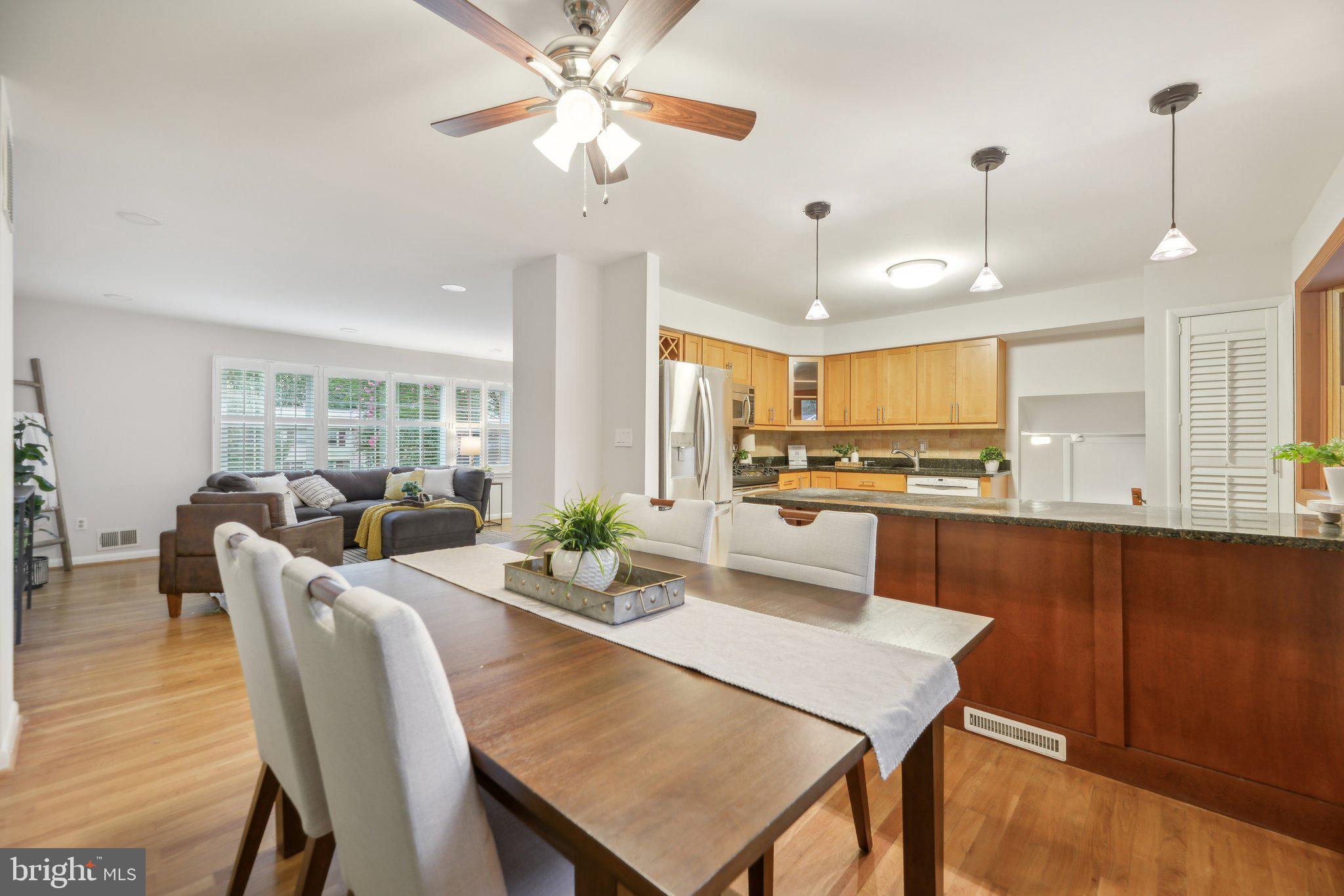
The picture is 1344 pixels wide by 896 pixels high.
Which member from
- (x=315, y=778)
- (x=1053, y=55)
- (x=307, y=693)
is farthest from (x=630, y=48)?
(x=315, y=778)

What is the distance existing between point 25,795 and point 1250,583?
12.8 feet

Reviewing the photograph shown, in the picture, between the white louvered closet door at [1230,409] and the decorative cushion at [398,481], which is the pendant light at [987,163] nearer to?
the white louvered closet door at [1230,409]

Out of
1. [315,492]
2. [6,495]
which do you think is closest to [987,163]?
[6,495]

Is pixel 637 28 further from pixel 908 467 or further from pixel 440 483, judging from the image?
pixel 440 483

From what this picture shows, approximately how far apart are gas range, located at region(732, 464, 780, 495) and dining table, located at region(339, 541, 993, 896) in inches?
145

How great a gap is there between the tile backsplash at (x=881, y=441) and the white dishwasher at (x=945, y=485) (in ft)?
1.77

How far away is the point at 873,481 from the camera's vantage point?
5469 millimetres

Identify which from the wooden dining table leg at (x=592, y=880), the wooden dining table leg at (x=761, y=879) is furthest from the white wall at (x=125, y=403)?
the wooden dining table leg at (x=592, y=880)

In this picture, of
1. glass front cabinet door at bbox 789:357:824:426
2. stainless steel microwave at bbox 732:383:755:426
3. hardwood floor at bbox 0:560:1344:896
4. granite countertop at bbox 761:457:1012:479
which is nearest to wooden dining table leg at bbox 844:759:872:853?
hardwood floor at bbox 0:560:1344:896

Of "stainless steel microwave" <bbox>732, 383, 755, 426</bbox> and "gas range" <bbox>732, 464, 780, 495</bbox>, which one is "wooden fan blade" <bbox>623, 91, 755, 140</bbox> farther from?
"gas range" <bbox>732, 464, 780, 495</bbox>

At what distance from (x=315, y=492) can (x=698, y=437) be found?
171 inches

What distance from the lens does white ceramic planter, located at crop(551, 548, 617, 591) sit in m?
1.39

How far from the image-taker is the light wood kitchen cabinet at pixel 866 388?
5605mm

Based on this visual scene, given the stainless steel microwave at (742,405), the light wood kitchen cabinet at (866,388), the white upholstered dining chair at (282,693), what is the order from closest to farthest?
the white upholstered dining chair at (282,693) < the stainless steel microwave at (742,405) < the light wood kitchen cabinet at (866,388)
